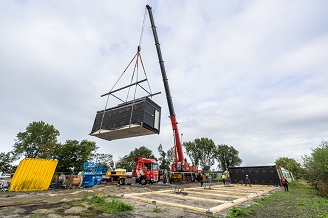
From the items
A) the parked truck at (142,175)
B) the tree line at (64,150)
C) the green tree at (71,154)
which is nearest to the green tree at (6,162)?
the tree line at (64,150)

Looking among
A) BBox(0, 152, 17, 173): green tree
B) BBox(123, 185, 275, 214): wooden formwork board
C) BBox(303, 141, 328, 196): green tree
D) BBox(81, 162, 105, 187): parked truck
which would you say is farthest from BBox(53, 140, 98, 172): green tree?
BBox(303, 141, 328, 196): green tree

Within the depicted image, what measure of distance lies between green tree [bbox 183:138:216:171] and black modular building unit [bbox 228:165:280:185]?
86.3 feet

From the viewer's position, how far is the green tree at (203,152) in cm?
4931

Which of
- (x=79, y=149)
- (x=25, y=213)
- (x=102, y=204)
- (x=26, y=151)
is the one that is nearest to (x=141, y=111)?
(x=102, y=204)

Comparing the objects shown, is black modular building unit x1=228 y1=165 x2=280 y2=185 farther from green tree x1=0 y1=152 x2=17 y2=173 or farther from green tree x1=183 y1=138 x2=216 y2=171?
A: green tree x1=0 y1=152 x2=17 y2=173

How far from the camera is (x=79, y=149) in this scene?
3675 centimetres

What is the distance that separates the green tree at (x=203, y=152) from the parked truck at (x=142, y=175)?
1243 inches

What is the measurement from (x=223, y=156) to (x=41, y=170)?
51522mm

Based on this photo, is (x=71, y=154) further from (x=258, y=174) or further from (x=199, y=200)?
(x=199, y=200)

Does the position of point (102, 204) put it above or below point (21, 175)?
below

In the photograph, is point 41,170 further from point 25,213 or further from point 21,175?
point 25,213

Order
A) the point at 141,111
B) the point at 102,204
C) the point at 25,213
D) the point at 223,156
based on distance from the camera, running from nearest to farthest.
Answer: the point at 25,213 → the point at 102,204 → the point at 141,111 → the point at 223,156

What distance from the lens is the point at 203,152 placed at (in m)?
49.7

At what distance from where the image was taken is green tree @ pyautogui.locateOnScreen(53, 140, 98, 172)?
3506 centimetres
